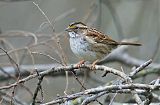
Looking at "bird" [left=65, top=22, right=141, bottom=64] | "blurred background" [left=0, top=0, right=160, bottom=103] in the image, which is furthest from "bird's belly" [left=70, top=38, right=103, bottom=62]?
"blurred background" [left=0, top=0, right=160, bottom=103]

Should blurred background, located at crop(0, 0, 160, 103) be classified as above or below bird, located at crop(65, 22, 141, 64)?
above

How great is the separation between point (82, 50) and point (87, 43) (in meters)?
0.16

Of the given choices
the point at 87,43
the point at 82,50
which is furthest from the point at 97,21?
the point at 82,50

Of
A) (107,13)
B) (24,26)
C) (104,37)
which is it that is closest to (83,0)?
(107,13)

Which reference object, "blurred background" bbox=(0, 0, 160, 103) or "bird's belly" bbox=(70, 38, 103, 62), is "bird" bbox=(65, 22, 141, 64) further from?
"blurred background" bbox=(0, 0, 160, 103)

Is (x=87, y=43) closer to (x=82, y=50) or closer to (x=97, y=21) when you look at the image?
(x=82, y=50)

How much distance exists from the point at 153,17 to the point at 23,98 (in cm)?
289

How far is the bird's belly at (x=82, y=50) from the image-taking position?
5164 millimetres

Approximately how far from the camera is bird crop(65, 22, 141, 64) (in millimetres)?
A: 5215

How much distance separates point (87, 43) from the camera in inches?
211

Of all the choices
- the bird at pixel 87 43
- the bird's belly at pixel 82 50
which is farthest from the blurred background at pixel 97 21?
the bird's belly at pixel 82 50

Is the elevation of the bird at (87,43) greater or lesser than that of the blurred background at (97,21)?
lesser

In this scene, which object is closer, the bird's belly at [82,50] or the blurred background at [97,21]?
the bird's belly at [82,50]

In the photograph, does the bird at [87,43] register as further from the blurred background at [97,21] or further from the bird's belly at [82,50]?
the blurred background at [97,21]
